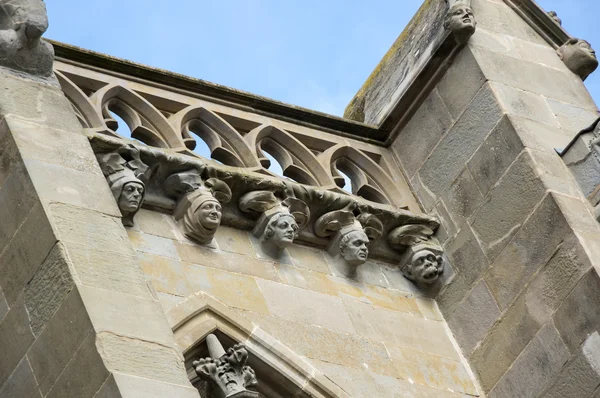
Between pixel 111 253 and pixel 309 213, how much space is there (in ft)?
7.85

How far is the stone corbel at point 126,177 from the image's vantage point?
739 cm

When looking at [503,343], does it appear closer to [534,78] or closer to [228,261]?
[228,261]

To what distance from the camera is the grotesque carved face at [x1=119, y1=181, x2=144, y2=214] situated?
739 cm

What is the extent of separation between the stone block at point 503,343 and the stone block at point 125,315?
268cm

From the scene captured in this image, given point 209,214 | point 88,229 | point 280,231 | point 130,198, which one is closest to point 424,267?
point 280,231

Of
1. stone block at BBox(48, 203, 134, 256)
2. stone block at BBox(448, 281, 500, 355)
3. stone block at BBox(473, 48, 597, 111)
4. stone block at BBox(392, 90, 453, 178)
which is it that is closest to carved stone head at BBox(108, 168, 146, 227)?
stone block at BBox(48, 203, 134, 256)

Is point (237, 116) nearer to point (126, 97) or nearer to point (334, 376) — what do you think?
point (126, 97)

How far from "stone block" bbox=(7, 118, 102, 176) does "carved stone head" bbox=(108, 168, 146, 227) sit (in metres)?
0.50

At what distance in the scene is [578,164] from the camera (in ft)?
27.9

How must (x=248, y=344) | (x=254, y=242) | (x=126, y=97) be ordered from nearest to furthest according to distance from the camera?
(x=248, y=344) → (x=254, y=242) → (x=126, y=97)

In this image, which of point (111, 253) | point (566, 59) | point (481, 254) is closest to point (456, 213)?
point (481, 254)

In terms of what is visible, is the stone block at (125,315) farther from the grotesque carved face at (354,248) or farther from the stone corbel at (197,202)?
the grotesque carved face at (354,248)

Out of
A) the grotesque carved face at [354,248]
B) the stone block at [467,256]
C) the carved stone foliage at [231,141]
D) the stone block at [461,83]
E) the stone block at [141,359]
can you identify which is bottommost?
the carved stone foliage at [231,141]

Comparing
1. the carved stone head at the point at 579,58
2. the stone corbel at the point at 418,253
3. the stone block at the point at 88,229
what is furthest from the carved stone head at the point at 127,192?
the carved stone head at the point at 579,58
